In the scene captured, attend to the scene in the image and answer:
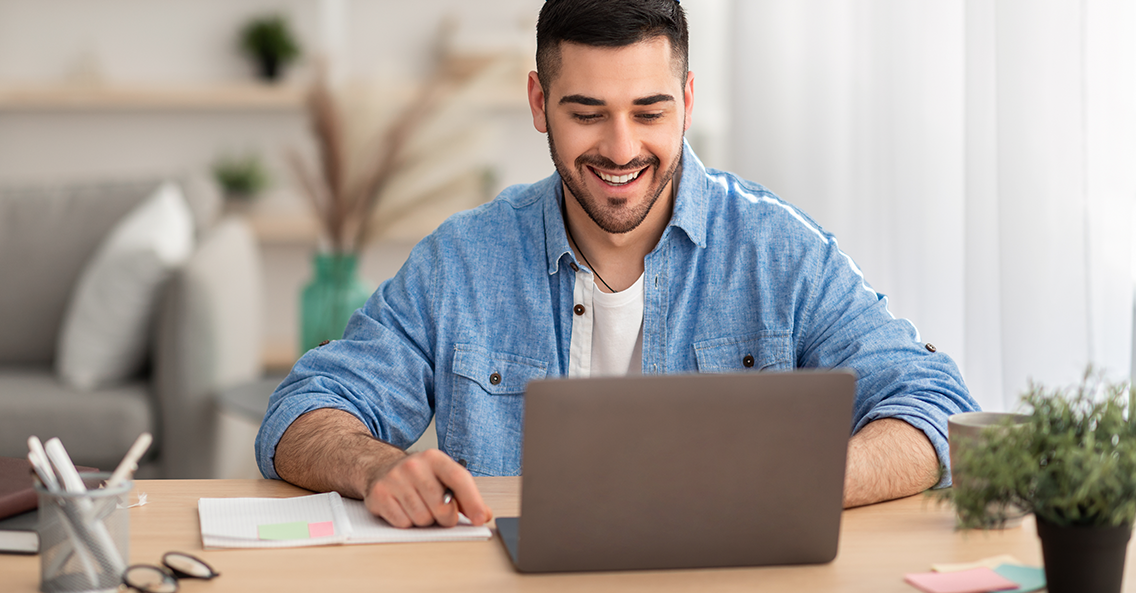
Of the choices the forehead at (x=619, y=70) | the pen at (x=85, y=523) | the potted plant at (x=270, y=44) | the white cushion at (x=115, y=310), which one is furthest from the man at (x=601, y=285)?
the potted plant at (x=270, y=44)

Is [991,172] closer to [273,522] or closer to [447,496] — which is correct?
[447,496]

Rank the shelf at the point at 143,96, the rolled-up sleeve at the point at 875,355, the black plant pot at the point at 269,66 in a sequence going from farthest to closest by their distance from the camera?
the black plant pot at the point at 269,66 < the shelf at the point at 143,96 < the rolled-up sleeve at the point at 875,355

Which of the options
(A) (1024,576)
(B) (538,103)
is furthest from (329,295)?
(A) (1024,576)

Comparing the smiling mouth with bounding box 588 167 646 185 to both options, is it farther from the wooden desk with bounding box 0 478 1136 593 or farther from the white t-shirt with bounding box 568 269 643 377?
the wooden desk with bounding box 0 478 1136 593

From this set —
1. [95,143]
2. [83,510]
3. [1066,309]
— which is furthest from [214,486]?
[95,143]

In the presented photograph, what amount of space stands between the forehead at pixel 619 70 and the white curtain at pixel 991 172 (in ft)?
1.92

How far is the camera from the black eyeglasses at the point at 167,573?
2.52 ft

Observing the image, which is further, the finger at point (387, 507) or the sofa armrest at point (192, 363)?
the sofa armrest at point (192, 363)

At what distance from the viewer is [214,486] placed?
42.6 inches

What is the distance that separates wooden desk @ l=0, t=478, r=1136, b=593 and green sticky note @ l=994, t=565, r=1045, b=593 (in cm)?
2

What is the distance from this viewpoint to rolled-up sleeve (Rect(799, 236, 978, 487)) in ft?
3.76

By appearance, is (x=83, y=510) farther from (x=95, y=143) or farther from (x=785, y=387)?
(x=95, y=143)

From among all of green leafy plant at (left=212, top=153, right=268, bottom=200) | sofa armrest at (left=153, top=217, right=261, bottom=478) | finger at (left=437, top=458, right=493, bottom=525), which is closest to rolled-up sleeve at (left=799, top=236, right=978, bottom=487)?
finger at (left=437, top=458, right=493, bottom=525)

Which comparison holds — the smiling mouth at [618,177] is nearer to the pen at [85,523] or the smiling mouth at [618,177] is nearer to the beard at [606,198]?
the beard at [606,198]
